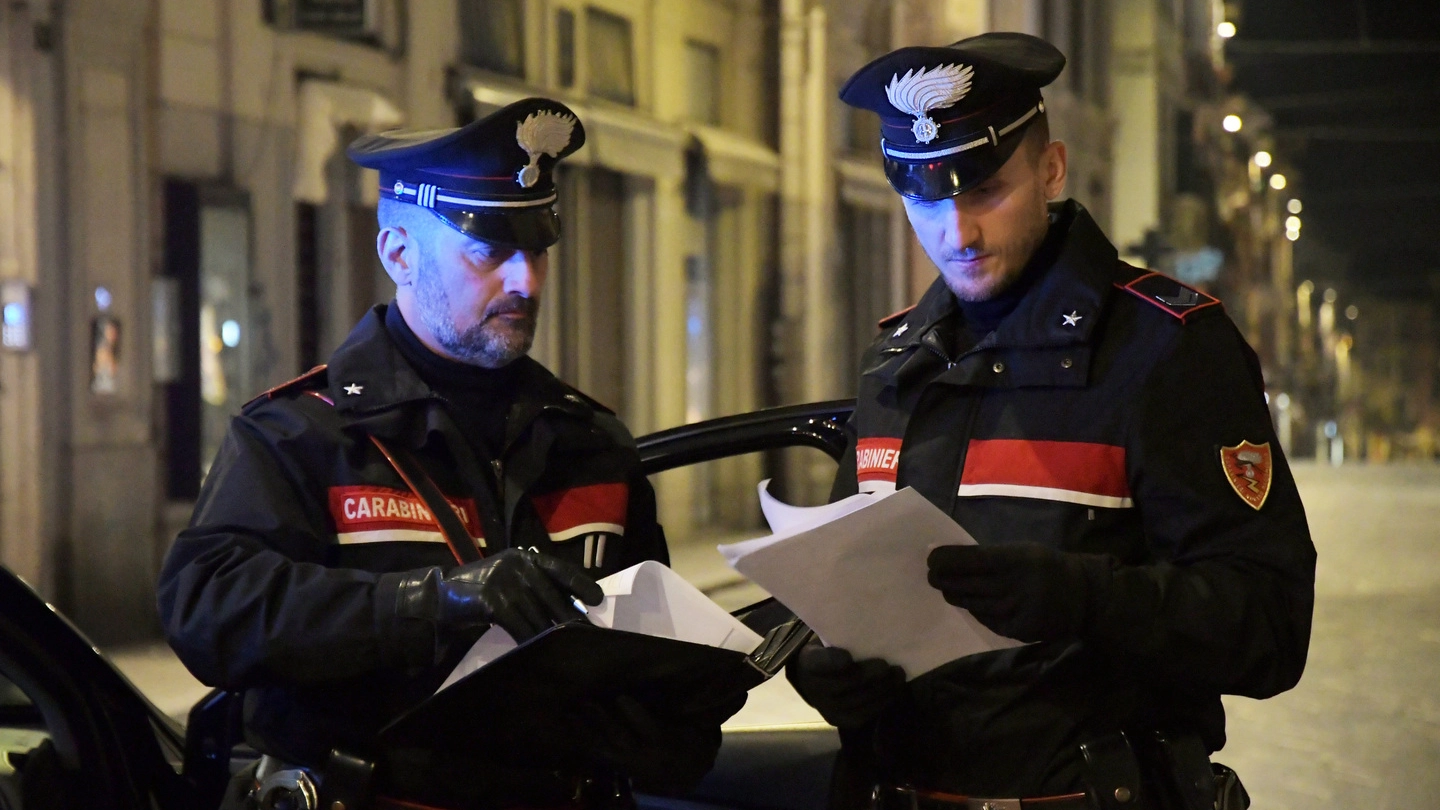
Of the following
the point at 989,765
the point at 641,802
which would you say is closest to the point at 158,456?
the point at 641,802

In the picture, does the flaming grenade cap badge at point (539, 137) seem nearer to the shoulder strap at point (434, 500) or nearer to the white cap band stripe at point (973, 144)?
the shoulder strap at point (434, 500)

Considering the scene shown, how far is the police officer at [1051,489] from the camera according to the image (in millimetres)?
2283

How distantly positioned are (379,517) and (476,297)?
16.3 inches

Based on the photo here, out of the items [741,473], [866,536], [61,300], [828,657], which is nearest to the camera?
[866,536]

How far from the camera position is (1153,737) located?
2465 mm

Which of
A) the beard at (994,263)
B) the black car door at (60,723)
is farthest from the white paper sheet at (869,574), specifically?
the black car door at (60,723)

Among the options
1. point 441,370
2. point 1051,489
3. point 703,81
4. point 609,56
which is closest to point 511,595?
point 441,370

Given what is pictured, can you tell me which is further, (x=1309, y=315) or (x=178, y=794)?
(x=1309, y=315)

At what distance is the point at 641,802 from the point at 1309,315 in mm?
91470

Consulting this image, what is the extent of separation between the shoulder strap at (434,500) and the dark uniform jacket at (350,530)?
0.02 metres

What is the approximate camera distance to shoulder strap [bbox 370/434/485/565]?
8.74ft

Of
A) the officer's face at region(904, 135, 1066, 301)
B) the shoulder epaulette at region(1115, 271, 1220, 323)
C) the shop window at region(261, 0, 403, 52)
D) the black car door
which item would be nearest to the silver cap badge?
the officer's face at region(904, 135, 1066, 301)

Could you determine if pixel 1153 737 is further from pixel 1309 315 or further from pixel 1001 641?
pixel 1309 315

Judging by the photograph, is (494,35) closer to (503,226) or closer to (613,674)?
(503,226)
